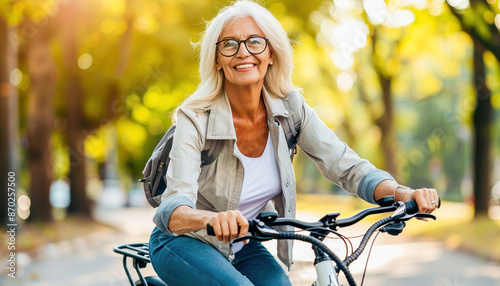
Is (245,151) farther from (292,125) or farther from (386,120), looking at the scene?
(386,120)

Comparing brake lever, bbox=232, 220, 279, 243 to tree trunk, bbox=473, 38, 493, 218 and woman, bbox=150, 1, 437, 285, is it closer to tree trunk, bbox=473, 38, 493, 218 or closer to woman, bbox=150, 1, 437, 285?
woman, bbox=150, 1, 437, 285

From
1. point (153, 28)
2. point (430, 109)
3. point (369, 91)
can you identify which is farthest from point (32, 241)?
point (430, 109)

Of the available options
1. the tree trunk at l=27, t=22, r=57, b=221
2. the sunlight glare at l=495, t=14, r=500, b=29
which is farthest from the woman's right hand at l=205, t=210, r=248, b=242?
the tree trunk at l=27, t=22, r=57, b=221

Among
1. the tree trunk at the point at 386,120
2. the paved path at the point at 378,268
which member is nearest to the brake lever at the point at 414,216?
the paved path at the point at 378,268

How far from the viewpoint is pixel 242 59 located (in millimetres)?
3002

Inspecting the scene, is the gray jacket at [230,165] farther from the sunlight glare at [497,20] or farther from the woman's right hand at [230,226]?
the sunlight glare at [497,20]

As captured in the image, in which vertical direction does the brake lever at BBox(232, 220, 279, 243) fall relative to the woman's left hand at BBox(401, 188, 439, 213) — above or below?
above

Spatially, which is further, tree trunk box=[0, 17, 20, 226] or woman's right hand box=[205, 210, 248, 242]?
tree trunk box=[0, 17, 20, 226]

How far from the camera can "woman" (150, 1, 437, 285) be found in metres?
2.77

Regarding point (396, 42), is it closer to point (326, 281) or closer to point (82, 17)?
point (82, 17)

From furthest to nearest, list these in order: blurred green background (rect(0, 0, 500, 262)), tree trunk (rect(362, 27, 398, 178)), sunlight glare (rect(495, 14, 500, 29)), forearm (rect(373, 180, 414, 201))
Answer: tree trunk (rect(362, 27, 398, 178))
blurred green background (rect(0, 0, 500, 262))
sunlight glare (rect(495, 14, 500, 29))
forearm (rect(373, 180, 414, 201))

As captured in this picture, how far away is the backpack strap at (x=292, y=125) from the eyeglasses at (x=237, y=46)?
0.94ft

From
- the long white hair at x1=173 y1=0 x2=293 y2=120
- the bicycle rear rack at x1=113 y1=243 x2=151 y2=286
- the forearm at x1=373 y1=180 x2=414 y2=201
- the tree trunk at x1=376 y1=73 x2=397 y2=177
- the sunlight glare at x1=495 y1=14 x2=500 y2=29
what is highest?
the long white hair at x1=173 y1=0 x2=293 y2=120

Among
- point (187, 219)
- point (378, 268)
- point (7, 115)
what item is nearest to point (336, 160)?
point (187, 219)
